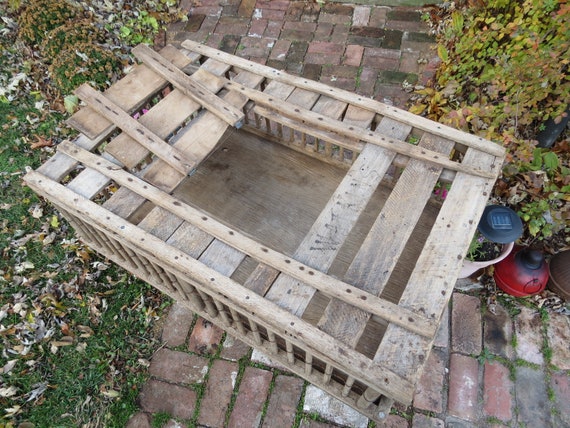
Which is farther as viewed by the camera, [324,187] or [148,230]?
[324,187]

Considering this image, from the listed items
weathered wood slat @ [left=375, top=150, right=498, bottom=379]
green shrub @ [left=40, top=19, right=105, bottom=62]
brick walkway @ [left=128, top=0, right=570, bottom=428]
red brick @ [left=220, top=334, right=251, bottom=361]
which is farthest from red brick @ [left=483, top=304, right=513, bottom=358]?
green shrub @ [left=40, top=19, right=105, bottom=62]

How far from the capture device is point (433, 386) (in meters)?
2.73

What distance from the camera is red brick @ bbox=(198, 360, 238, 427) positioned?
271 cm

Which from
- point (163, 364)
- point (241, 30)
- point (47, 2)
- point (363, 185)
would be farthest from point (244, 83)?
point (47, 2)

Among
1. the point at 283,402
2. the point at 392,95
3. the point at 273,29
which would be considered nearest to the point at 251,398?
the point at 283,402

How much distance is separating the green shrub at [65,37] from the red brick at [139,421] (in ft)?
11.7

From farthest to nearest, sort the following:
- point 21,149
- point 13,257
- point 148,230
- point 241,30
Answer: point 241,30, point 21,149, point 13,257, point 148,230

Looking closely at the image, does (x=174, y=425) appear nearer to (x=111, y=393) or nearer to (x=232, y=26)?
(x=111, y=393)

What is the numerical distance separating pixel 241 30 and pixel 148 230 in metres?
3.46

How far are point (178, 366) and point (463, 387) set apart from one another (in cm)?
198

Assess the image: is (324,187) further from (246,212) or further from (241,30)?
(241,30)

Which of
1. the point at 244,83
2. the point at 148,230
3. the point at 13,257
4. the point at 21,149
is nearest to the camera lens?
the point at 148,230

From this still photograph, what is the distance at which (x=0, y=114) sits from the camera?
438 centimetres

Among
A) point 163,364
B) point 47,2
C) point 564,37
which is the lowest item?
point 163,364
